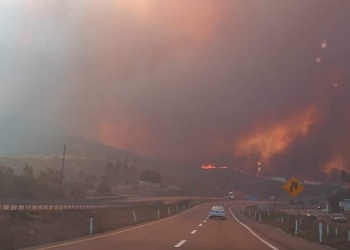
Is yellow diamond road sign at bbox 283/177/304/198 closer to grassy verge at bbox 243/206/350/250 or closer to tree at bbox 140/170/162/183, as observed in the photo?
grassy verge at bbox 243/206/350/250

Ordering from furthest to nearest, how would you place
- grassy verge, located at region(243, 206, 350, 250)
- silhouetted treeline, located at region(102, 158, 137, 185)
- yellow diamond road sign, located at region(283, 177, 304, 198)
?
silhouetted treeline, located at region(102, 158, 137, 185), yellow diamond road sign, located at region(283, 177, 304, 198), grassy verge, located at region(243, 206, 350, 250)

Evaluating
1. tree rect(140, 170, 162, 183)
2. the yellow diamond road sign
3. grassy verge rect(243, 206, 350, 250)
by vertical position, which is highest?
tree rect(140, 170, 162, 183)

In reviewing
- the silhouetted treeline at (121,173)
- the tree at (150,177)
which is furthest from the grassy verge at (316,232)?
the tree at (150,177)

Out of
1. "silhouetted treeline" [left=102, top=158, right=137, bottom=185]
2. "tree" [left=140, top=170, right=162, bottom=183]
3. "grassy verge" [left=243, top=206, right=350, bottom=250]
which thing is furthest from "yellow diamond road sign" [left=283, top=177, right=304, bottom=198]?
"tree" [left=140, top=170, right=162, bottom=183]

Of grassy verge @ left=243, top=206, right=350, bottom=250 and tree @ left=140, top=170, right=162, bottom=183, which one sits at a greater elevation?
tree @ left=140, top=170, right=162, bottom=183

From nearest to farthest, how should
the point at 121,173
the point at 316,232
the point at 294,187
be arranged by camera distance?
the point at 294,187
the point at 316,232
the point at 121,173

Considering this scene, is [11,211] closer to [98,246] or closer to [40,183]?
[98,246]

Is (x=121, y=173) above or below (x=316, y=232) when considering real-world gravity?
Result: above

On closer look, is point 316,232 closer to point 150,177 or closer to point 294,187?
point 294,187

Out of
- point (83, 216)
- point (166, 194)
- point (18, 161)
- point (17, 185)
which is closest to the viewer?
point (83, 216)

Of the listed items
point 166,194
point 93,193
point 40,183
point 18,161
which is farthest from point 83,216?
point 18,161

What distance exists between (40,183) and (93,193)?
35037 mm

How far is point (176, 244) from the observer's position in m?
21.4

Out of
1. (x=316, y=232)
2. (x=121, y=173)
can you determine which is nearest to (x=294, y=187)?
(x=316, y=232)
